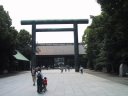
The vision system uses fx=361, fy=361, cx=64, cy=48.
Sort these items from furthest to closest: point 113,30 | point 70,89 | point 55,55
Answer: point 55,55 < point 113,30 < point 70,89

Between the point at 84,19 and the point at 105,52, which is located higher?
the point at 84,19

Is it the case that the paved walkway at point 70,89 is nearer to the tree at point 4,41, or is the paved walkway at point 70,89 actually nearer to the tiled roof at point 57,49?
the tree at point 4,41

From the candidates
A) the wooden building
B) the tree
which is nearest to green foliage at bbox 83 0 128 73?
the tree

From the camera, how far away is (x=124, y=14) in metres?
31.1

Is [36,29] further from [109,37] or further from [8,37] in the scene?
[109,37]

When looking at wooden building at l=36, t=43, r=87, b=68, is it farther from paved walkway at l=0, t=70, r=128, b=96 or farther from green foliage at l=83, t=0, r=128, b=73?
paved walkway at l=0, t=70, r=128, b=96

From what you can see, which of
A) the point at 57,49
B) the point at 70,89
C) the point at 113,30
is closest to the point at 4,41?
the point at 113,30

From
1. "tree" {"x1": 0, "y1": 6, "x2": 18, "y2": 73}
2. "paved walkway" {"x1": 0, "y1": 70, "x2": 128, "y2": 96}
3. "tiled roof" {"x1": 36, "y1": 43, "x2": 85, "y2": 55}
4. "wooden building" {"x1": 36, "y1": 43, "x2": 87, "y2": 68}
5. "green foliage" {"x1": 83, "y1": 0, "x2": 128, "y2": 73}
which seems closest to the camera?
"paved walkway" {"x1": 0, "y1": 70, "x2": 128, "y2": 96}

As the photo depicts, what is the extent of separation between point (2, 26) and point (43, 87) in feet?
98.1

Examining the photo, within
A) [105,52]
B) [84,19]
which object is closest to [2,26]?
[105,52]

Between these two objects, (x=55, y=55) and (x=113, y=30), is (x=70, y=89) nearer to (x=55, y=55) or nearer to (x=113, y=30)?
(x=113, y=30)

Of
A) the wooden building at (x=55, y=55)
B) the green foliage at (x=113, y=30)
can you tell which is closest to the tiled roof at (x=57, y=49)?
the wooden building at (x=55, y=55)

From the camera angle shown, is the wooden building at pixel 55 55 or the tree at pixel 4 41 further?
the wooden building at pixel 55 55

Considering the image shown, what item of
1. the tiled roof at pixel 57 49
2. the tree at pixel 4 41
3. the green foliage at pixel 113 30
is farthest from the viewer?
the tiled roof at pixel 57 49
